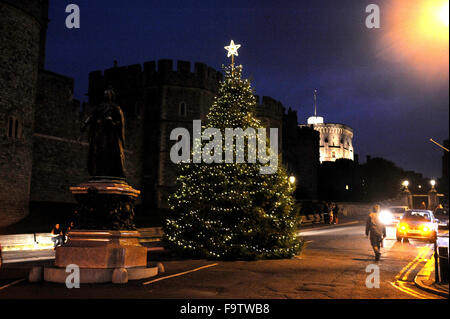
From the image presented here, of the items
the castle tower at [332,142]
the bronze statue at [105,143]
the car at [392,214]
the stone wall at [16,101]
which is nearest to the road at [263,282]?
the bronze statue at [105,143]

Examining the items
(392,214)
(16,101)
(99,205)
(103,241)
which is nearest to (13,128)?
(16,101)

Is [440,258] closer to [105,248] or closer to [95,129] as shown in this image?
[105,248]

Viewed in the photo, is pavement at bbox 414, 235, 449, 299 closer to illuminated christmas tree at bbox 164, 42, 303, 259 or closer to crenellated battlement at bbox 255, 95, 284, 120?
illuminated christmas tree at bbox 164, 42, 303, 259

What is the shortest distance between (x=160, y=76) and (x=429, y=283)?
3410 cm

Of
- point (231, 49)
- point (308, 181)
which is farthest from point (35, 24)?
point (308, 181)

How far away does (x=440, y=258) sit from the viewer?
9352 millimetres

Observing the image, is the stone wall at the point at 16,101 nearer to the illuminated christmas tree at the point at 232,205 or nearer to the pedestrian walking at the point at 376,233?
the illuminated christmas tree at the point at 232,205

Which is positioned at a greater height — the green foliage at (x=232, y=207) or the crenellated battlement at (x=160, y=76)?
the crenellated battlement at (x=160, y=76)

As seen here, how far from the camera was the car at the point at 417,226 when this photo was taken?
20188 mm

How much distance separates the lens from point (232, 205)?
13.9m

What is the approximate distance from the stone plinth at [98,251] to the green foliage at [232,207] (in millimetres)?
4545

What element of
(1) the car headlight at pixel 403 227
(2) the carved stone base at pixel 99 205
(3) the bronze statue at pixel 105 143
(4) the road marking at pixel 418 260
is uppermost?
(3) the bronze statue at pixel 105 143

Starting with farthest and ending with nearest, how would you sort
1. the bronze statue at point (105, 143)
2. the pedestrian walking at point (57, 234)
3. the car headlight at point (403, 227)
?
the car headlight at point (403, 227) < the pedestrian walking at point (57, 234) < the bronze statue at point (105, 143)

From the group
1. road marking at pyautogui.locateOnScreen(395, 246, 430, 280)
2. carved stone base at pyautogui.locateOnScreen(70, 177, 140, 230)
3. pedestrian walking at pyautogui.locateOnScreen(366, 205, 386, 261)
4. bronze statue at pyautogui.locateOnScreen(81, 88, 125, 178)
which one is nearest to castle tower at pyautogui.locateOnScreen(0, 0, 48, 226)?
bronze statue at pyautogui.locateOnScreen(81, 88, 125, 178)
